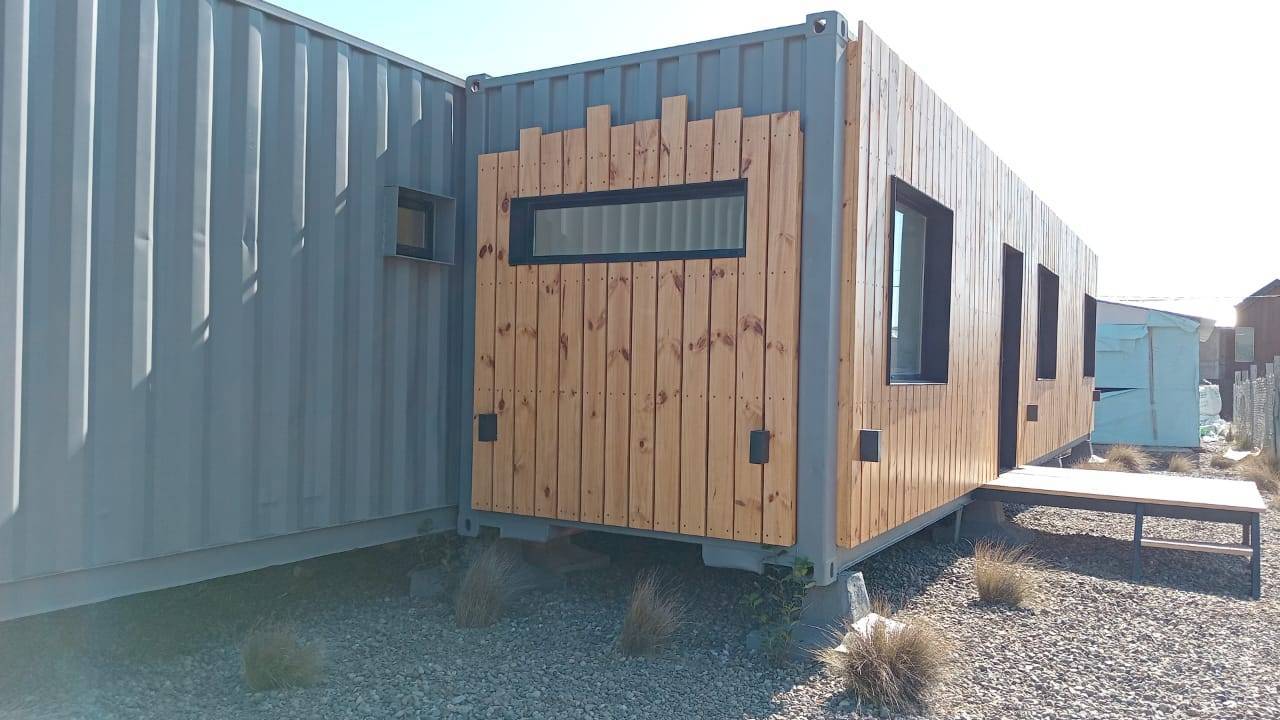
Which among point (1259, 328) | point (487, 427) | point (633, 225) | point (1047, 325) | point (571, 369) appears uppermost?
→ point (1259, 328)

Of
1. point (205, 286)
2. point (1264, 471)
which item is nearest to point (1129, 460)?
point (1264, 471)

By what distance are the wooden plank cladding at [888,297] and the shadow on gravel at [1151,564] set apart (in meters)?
0.83

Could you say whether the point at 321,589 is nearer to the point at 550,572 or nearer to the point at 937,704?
the point at 550,572

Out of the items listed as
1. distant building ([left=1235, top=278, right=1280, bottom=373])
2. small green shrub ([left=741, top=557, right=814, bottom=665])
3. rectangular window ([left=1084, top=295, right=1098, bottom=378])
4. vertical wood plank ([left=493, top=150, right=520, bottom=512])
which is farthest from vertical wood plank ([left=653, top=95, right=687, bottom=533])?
distant building ([left=1235, top=278, right=1280, bottom=373])

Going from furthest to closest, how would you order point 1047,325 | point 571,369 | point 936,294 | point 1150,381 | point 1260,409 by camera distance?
point 1150,381 → point 1260,409 → point 1047,325 → point 936,294 → point 571,369

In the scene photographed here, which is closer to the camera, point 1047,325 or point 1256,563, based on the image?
point 1256,563

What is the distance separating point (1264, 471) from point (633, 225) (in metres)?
11.2

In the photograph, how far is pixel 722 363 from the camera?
4.94 m

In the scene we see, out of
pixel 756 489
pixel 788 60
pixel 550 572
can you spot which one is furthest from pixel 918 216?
pixel 550 572

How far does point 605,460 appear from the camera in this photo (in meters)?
Answer: 5.30

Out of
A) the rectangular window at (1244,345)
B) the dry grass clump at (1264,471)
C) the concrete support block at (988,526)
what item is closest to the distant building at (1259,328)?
the rectangular window at (1244,345)

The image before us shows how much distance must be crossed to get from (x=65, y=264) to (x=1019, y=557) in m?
6.61

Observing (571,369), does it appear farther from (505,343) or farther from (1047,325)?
(1047,325)

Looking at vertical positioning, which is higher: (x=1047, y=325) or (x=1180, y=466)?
(x=1047, y=325)
